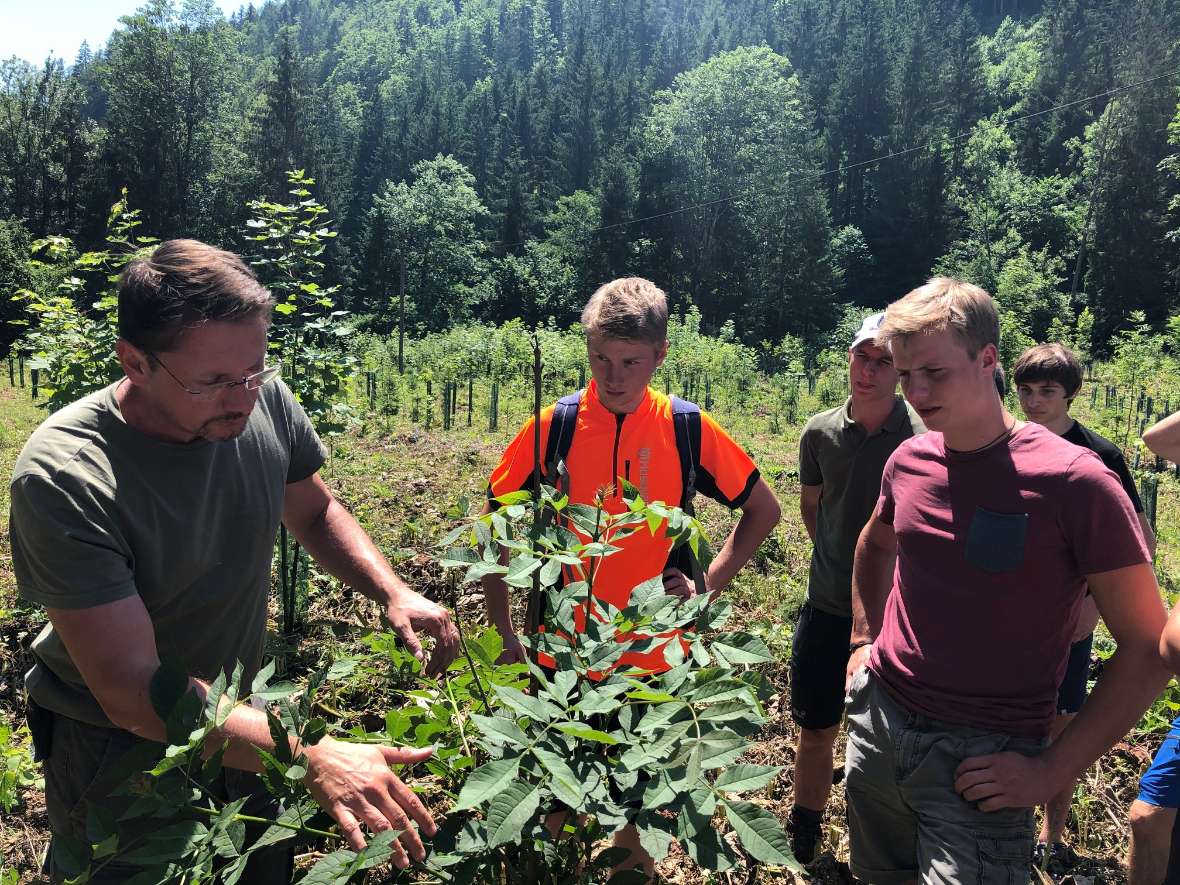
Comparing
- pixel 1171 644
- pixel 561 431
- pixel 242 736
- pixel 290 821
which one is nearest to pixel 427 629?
pixel 242 736

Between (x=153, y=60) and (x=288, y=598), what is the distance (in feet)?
156

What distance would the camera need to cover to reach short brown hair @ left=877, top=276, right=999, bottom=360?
192cm

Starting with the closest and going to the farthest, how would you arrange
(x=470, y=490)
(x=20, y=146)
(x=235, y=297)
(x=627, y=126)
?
(x=235, y=297) < (x=470, y=490) < (x=20, y=146) < (x=627, y=126)

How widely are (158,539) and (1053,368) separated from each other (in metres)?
3.30

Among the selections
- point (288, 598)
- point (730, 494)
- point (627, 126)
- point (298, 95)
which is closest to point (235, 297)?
point (730, 494)

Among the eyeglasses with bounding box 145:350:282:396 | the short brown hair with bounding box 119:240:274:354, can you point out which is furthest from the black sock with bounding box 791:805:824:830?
the short brown hair with bounding box 119:240:274:354

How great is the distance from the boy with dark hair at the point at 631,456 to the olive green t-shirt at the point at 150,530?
0.64 metres

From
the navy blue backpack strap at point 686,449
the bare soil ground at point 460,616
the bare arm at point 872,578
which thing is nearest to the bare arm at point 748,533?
the navy blue backpack strap at point 686,449

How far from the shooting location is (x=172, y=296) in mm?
1548

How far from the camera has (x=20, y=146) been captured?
4206 cm

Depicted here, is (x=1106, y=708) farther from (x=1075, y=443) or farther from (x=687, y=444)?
(x=1075, y=443)

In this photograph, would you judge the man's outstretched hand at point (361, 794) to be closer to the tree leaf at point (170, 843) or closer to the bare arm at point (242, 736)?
the bare arm at point (242, 736)

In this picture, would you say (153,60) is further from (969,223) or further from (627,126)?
(969,223)

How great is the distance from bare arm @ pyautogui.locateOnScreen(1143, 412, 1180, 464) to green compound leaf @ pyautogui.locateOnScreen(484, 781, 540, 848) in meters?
2.06
